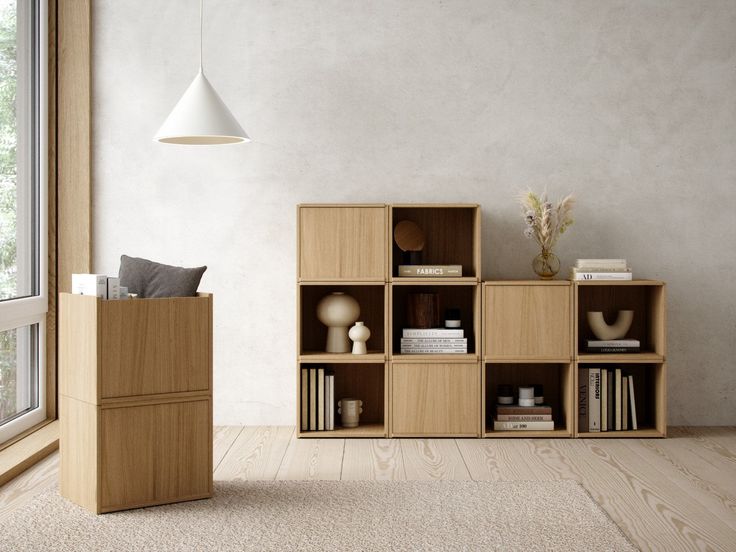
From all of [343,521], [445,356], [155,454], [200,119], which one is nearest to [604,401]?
[445,356]

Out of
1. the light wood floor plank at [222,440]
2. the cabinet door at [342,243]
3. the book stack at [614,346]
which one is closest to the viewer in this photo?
the light wood floor plank at [222,440]

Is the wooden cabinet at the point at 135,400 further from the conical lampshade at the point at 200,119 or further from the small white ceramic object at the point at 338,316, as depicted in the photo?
Result: the small white ceramic object at the point at 338,316

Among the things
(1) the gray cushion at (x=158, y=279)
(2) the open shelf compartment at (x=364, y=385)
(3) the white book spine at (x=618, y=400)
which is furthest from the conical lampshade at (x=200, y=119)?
(3) the white book spine at (x=618, y=400)

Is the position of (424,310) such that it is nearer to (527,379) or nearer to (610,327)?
(527,379)

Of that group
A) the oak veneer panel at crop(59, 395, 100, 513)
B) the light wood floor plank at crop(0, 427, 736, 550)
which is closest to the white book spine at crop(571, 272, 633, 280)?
the light wood floor plank at crop(0, 427, 736, 550)

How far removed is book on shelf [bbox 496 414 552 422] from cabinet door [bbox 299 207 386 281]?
1.05m

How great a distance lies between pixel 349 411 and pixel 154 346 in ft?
5.31

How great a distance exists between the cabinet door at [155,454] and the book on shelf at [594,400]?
2.22 metres

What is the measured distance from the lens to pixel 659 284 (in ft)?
14.2

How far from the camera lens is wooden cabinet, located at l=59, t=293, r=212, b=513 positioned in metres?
3.02

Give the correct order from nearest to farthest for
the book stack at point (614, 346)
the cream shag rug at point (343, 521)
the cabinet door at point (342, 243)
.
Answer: the cream shag rug at point (343, 521), the cabinet door at point (342, 243), the book stack at point (614, 346)

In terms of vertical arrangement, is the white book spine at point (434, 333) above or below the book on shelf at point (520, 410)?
above

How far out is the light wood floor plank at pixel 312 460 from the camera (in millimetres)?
3629

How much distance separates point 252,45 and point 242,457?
2378 millimetres
